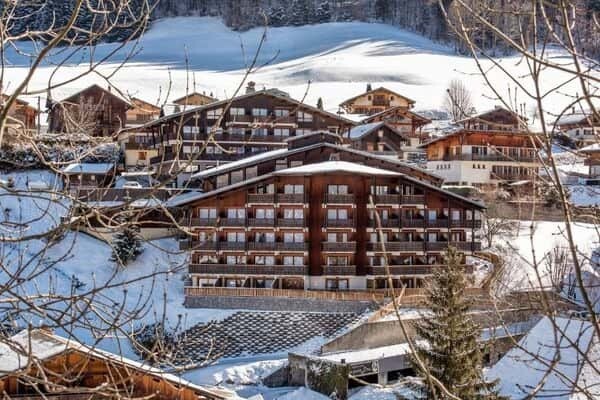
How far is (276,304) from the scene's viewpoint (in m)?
25.5

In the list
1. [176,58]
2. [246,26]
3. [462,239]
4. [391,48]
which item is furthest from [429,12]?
[462,239]

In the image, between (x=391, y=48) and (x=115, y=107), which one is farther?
(x=391, y=48)

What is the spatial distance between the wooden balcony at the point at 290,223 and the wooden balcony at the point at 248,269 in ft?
4.69

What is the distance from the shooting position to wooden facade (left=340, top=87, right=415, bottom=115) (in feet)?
184

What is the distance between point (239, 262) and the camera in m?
27.3

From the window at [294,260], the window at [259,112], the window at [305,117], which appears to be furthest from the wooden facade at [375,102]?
the window at [294,260]

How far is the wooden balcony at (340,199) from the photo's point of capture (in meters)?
27.6

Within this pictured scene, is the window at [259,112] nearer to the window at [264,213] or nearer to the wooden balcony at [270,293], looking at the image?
the window at [264,213]

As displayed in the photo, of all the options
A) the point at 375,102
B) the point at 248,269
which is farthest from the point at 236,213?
the point at 375,102

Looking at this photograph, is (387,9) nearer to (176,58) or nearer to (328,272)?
(176,58)

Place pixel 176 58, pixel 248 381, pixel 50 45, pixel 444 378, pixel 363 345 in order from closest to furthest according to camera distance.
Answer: pixel 50 45
pixel 444 378
pixel 248 381
pixel 363 345
pixel 176 58

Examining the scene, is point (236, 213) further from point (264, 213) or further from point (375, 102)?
point (375, 102)

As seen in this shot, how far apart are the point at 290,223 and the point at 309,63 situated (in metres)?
49.0

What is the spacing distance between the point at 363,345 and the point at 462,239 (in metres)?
7.10
